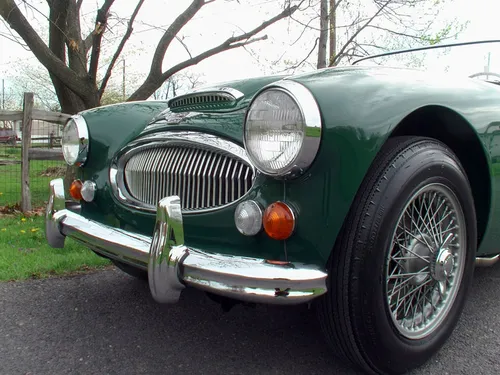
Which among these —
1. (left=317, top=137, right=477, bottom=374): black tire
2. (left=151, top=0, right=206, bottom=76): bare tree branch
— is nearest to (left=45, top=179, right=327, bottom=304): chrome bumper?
(left=317, top=137, right=477, bottom=374): black tire

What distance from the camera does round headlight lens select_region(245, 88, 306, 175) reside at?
1.56 metres

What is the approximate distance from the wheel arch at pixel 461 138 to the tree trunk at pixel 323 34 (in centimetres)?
501

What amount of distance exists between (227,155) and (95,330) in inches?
43.9

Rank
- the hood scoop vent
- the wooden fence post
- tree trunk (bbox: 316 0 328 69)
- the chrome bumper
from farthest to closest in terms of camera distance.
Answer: tree trunk (bbox: 316 0 328 69), the wooden fence post, the hood scoop vent, the chrome bumper

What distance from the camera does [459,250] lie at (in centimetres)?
202

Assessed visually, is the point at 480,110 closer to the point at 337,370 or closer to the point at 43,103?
the point at 337,370

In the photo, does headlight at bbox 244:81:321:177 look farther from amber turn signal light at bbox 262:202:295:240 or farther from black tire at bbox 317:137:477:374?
black tire at bbox 317:137:477:374

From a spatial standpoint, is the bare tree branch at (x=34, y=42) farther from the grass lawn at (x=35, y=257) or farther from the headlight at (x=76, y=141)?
the headlight at (x=76, y=141)

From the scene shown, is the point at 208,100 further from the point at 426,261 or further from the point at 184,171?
the point at 426,261

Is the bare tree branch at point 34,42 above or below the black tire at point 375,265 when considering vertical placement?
above

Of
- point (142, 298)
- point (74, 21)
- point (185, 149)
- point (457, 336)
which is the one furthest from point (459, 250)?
point (74, 21)

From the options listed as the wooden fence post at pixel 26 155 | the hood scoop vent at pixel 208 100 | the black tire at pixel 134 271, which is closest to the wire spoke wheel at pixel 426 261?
the hood scoop vent at pixel 208 100

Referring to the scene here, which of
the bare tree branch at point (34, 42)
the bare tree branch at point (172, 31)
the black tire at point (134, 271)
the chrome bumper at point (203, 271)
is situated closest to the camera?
the chrome bumper at point (203, 271)

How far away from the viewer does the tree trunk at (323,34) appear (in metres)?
6.84
